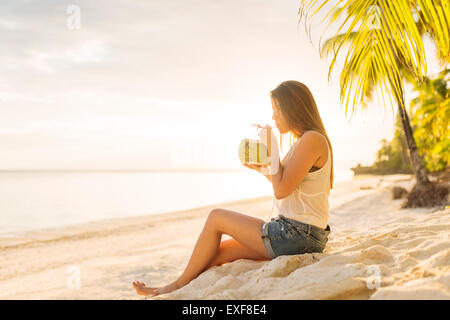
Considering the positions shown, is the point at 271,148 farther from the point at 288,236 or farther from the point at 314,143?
the point at 288,236

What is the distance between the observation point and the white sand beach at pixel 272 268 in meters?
2.02

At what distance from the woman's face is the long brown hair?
0.02 meters

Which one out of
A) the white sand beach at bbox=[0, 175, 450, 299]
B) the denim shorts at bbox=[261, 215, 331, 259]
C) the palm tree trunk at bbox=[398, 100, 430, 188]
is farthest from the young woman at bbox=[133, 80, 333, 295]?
the palm tree trunk at bbox=[398, 100, 430, 188]

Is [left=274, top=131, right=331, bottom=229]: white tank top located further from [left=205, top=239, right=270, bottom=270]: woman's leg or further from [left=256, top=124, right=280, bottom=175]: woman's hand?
[left=205, top=239, right=270, bottom=270]: woman's leg

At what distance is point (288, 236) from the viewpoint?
2633mm

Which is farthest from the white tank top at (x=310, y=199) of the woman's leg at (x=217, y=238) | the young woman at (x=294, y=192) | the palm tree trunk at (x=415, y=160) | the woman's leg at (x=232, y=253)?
the palm tree trunk at (x=415, y=160)

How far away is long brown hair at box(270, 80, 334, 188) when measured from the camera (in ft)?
8.68

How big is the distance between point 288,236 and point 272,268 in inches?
10.7

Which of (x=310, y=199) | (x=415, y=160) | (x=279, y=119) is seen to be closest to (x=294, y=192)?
(x=310, y=199)

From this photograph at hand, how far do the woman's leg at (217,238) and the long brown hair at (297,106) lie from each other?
0.75 metres

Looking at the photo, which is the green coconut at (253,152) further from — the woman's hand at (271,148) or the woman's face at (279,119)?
the woman's face at (279,119)

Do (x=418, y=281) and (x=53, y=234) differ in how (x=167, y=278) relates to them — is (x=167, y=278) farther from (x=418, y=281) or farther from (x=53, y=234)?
(x=53, y=234)
